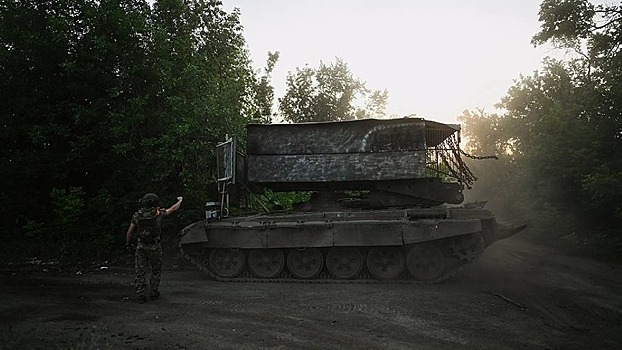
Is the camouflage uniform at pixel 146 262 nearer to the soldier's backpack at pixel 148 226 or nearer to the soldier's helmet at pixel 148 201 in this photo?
the soldier's backpack at pixel 148 226

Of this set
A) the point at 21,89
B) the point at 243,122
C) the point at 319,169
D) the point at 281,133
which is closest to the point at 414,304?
the point at 319,169

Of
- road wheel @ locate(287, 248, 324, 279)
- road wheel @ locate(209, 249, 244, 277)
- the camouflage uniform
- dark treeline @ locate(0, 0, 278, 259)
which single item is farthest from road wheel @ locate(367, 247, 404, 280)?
dark treeline @ locate(0, 0, 278, 259)

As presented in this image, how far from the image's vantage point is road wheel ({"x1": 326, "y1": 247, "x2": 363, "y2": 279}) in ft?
35.3

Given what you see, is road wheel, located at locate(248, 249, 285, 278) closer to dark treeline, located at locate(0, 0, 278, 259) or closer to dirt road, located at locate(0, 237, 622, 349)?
dirt road, located at locate(0, 237, 622, 349)

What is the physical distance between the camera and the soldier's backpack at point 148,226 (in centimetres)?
902

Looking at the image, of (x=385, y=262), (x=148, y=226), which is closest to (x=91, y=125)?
(x=148, y=226)

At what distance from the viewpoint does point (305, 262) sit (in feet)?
36.4

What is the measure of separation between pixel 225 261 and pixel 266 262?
1096 millimetres

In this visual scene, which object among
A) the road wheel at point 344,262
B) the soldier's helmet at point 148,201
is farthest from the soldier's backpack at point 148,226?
the road wheel at point 344,262

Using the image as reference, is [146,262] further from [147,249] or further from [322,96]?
[322,96]

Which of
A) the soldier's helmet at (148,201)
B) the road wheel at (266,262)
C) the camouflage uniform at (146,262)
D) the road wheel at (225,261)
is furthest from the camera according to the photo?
the road wheel at (225,261)

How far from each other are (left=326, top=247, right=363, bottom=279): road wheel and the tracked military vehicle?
0.08 ft

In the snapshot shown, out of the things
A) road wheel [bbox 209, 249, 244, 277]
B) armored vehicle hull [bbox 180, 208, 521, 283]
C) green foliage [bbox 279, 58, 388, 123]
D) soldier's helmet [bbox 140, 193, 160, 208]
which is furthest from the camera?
green foliage [bbox 279, 58, 388, 123]

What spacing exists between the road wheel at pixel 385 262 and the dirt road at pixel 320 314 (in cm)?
42
